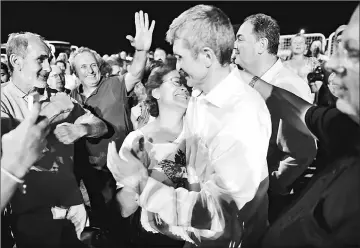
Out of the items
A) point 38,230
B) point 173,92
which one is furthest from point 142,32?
point 38,230

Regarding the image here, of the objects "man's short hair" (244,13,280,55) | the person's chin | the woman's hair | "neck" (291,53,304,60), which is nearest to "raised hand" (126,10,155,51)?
the woman's hair

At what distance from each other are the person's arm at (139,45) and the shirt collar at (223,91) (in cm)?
87

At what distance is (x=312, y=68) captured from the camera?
441cm

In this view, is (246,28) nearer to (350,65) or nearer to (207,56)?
(207,56)

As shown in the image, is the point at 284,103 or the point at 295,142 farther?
the point at 295,142

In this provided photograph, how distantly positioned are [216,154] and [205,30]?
0.58m

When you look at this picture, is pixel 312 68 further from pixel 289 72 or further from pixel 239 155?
pixel 239 155

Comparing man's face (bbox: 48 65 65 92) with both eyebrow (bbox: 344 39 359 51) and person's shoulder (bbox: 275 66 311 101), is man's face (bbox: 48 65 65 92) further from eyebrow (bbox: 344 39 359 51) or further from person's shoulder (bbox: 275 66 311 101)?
eyebrow (bbox: 344 39 359 51)

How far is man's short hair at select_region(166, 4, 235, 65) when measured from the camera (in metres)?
1.85

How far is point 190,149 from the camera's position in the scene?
83.4 inches

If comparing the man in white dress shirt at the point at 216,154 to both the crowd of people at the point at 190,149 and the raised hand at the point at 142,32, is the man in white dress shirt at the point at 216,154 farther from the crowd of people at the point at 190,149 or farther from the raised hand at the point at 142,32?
the raised hand at the point at 142,32

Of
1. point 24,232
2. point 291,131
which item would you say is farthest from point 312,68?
point 24,232

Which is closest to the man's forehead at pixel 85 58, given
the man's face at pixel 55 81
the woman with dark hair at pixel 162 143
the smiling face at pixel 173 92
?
the man's face at pixel 55 81

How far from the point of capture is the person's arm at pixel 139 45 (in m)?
2.57
